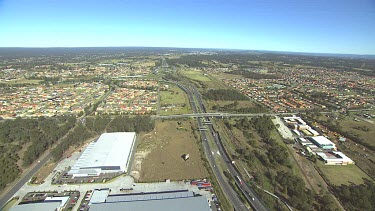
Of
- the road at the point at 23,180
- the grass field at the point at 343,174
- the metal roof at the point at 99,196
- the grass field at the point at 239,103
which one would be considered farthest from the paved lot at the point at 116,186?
the grass field at the point at 239,103

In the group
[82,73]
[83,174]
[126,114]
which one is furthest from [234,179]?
[82,73]

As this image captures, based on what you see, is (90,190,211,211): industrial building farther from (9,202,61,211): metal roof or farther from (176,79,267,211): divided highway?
(176,79,267,211): divided highway

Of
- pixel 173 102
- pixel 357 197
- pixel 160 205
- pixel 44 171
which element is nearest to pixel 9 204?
pixel 44 171

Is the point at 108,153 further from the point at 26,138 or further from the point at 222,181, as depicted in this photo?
the point at 26,138

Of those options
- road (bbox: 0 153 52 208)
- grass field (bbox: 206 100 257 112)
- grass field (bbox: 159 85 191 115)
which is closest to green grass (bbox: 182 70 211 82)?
grass field (bbox: 159 85 191 115)

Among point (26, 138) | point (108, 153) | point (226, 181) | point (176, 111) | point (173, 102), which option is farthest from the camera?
point (173, 102)
